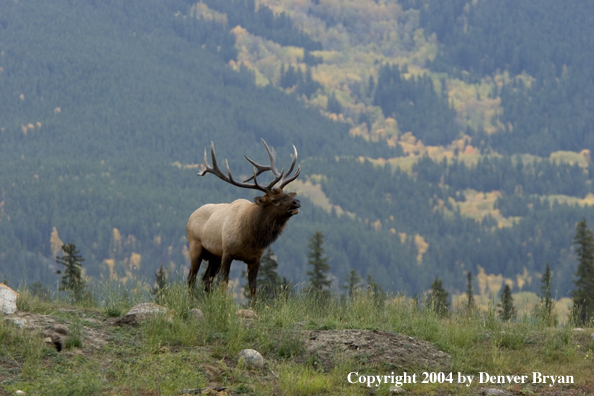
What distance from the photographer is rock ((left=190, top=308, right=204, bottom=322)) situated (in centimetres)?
1345

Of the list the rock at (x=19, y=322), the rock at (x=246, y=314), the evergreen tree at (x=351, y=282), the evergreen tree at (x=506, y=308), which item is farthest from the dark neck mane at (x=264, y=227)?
the rock at (x=19, y=322)

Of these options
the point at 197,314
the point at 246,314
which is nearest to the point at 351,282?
the point at 246,314

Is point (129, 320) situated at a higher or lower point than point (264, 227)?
lower

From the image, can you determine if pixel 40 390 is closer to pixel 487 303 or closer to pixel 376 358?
pixel 376 358

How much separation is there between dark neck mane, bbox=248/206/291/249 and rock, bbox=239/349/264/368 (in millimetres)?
4735

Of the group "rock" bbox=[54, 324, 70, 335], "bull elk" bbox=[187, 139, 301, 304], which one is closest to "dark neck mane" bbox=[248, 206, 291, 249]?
"bull elk" bbox=[187, 139, 301, 304]

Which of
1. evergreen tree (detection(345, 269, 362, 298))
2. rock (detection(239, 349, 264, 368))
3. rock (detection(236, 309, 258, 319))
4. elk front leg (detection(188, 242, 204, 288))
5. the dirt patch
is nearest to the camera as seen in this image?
rock (detection(239, 349, 264, 368))

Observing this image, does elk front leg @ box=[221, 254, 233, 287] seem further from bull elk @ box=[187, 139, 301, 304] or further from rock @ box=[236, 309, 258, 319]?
rock @ box=[236, 309, 258, 319]

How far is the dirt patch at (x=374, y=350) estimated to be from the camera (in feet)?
40.4

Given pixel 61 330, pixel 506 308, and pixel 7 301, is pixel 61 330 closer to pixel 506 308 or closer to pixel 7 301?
pixel 7 301

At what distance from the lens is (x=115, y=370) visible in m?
11.3

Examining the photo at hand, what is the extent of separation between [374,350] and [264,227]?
15.4 feet

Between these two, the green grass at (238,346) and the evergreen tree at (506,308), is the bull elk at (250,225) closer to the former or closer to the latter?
the green grass at (238,346)

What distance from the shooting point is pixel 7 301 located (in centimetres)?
1298
